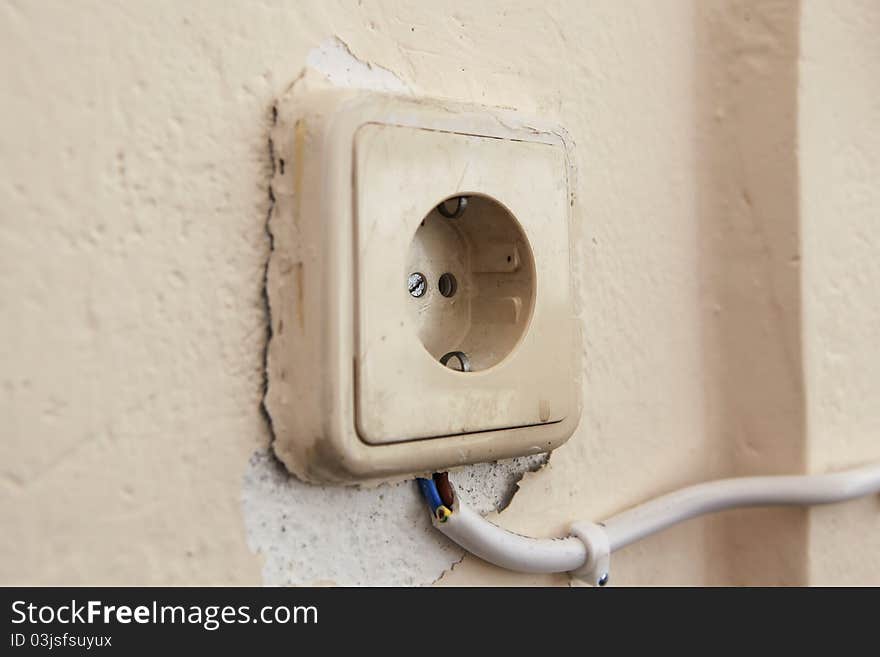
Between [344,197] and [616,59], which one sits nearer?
[344,197]

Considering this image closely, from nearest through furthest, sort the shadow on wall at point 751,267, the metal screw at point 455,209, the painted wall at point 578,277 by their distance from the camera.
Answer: the painted wall at point 578,277 → the metal screw at point 455,209 → the shadow on wall at point 751,267

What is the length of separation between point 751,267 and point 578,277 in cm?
22

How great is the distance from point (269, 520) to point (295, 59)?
0.25 meters

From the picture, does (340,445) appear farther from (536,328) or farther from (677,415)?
(677,415)

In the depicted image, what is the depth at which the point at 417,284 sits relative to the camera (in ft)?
1.65

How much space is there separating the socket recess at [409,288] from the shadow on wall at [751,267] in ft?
0.74

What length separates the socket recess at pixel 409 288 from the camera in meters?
0.42

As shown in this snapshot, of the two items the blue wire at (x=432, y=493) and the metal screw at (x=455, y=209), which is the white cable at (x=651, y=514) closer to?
the blue wire at (x=432, y=493)

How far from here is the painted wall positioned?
39 cm

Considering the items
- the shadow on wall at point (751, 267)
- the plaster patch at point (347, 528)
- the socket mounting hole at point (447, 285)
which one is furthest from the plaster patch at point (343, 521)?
the shadow on wall at point (751, 267)

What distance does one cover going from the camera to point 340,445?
42 centimetres

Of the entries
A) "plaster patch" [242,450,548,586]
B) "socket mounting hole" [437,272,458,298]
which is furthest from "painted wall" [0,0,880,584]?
"socket mounting hole" [437,272,458,298]

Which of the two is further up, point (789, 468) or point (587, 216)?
point (587, 216)
